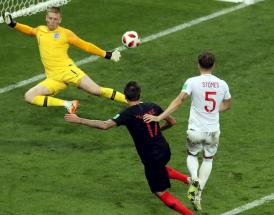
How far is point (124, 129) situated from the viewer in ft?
64.9

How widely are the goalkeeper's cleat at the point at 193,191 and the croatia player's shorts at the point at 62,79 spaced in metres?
4.34

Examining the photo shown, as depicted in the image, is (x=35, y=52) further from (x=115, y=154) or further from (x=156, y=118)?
(x=156, y=118)

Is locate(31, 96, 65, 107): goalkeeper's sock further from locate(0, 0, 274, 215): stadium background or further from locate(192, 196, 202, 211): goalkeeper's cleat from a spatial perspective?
locate(192, 196, 202, 211): goalkeeper's cleat

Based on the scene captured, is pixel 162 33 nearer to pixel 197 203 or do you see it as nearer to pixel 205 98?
pixel 205 98

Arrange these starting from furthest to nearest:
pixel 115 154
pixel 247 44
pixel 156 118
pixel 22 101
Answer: pixel 247 44, pixel 22 101, pixel 115 154, pixel 156 118

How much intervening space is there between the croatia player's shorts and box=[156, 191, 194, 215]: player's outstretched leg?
4.49 meters

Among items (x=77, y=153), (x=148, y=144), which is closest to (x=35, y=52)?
(x=77, y=153)

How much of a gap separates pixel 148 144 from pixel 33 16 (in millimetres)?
10261

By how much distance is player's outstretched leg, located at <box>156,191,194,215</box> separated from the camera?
51.2ft

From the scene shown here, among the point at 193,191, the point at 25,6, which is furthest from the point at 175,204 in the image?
the point at 25,6

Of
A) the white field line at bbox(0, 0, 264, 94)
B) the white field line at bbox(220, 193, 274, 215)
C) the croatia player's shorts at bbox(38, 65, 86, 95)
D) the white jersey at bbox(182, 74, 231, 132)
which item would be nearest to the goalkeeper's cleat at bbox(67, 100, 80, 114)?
the croatia player's shorts at bbox(38, 65, 86, 95)

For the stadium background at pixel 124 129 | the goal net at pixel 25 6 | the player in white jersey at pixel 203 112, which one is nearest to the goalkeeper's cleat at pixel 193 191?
the player in white jersey at pixel 203 112

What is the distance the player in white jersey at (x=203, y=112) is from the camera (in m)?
15.9

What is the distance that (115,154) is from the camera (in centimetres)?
1845
